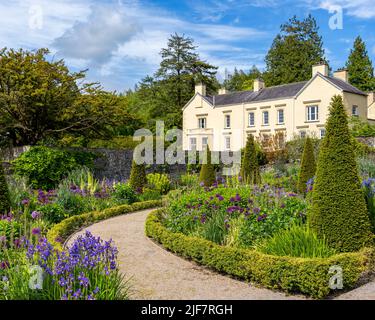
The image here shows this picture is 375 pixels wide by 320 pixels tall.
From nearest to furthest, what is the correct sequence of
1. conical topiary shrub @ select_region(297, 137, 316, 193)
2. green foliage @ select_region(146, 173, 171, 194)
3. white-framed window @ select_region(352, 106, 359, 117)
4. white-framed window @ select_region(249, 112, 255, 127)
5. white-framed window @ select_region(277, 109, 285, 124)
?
conical topiary shrub @ select_region(297, 137, 316, 193), green foliage @ select_region(146, 173, 171, 194), white-framed window @ select_region(352, 106, 359, 117), white-framed window @ select_region(277, 109, 285, 124), white-framed window @ select_region(249, 112, 255, 127)

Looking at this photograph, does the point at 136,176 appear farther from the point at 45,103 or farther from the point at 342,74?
the point at 342,74

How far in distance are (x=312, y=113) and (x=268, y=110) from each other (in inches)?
168

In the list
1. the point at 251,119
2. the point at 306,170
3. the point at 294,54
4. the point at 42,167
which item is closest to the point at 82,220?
the point at 42,167

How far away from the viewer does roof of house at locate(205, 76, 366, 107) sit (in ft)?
111

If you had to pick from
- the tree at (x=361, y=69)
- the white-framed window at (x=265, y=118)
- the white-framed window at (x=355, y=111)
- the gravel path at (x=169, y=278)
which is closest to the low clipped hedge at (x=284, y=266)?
the gravel path at (x=169, y=278)

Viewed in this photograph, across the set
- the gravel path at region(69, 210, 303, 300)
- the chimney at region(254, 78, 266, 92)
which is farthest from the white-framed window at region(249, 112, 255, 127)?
the gravel path at region(69, 210, 303, 300)

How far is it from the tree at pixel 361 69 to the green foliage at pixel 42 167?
43.8m

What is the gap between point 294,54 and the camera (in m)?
53.2

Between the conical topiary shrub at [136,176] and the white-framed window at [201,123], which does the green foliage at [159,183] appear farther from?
the white-framed window at [201,123]

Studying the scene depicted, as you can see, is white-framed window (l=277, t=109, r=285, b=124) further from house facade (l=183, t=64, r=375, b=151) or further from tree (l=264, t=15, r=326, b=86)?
tree (l=264, t=15, r=326, b=86)

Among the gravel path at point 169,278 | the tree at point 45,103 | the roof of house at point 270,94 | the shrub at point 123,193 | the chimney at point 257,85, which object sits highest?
the chimney at point 257,85

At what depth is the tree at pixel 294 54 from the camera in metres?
52.3

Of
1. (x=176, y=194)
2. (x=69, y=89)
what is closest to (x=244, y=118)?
(x=69, y=89)

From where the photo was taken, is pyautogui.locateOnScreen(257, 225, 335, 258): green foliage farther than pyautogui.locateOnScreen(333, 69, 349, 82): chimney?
No
